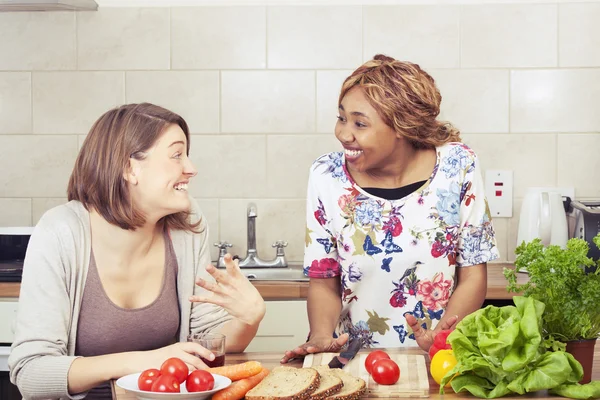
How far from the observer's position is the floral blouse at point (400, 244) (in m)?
2.05

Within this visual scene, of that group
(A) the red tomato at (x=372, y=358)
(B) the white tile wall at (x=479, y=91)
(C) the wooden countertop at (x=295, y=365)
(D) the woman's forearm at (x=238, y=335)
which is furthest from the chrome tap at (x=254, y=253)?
(A) the red tomato at (x=372, y=358)

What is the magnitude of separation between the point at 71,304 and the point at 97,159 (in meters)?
0.35

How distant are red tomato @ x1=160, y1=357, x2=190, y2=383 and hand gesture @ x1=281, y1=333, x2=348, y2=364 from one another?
0.29 meters

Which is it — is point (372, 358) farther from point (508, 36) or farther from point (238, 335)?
point (508, 36)

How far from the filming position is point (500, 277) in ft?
9.36

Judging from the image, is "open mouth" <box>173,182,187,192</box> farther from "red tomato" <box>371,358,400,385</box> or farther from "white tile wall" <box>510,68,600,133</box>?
"white tile wall" <box>510,68,600,133</box>

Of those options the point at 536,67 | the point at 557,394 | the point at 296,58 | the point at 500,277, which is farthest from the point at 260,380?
the point at 536,67

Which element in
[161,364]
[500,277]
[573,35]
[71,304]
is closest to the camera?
[161,364]

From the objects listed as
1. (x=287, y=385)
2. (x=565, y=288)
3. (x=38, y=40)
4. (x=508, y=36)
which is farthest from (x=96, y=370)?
(x=508, y=36)

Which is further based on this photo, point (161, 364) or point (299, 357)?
point (299, 357)

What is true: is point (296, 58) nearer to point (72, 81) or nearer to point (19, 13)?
point (72, 81)

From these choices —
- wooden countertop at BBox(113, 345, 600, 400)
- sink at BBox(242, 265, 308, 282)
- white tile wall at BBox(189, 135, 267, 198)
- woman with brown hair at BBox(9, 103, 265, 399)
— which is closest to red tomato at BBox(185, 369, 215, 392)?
wooden countertop at BBox(113, 345, 600, 400)

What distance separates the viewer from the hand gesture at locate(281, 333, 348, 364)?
5.52 ft

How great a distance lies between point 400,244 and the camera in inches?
80.4
